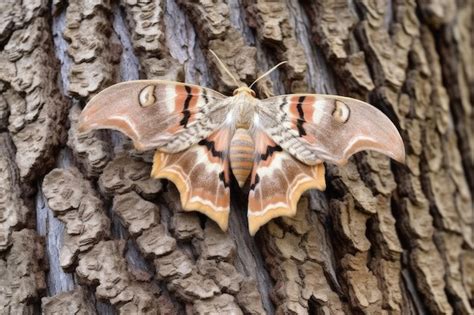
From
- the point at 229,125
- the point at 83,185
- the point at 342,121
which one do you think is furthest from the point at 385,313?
the point at 83,185

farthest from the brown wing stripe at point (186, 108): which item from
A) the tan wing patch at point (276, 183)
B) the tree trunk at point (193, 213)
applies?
the tan wing patch at point (276, 183)

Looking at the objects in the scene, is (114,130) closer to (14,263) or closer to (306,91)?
(14,263)

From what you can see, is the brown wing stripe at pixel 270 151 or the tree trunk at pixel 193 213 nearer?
the tree trunk at pixel 193 213

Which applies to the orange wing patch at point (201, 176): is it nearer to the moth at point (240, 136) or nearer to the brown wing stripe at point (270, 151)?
the moth at point (240, 136)

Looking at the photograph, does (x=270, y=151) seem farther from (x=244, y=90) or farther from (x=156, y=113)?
(x=156, y=113)

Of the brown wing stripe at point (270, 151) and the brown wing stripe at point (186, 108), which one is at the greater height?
the brown wing stripe at point (186, 108)

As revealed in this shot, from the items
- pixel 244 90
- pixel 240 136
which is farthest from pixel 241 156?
pixel 244 90

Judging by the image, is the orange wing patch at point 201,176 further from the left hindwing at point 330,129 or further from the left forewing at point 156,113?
the left hindwing at point 330,129
